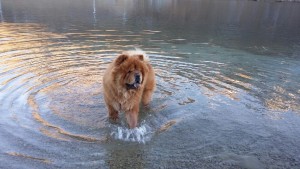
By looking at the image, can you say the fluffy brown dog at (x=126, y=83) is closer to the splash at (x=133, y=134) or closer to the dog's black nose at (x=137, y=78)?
the dog's black nose at (x=137, y=78)

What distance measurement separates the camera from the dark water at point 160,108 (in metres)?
5.36

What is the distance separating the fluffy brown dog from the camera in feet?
18.2

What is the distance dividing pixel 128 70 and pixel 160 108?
2.19 m

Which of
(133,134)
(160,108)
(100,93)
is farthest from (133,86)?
(100,93)

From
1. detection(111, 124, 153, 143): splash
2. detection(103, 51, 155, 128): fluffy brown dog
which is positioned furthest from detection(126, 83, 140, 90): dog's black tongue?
detection(111, 124, 153, 143): splash

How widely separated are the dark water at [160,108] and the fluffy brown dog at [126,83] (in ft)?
1.40

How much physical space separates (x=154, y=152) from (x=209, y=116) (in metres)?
2.18

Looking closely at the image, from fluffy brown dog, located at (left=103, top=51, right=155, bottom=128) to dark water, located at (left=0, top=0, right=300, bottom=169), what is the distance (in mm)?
427

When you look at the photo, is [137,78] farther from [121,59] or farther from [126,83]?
[121,59]

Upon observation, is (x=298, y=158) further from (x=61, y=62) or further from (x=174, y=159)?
(x=61, y=62)

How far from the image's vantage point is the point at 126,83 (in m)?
5.64

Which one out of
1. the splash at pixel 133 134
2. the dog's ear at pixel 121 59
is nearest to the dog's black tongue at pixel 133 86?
the dog's ear at pixel 121 59

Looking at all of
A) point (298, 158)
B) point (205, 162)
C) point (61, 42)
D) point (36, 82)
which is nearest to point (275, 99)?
point (298, 158)

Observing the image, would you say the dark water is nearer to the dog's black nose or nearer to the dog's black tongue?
the dog's black tongue
